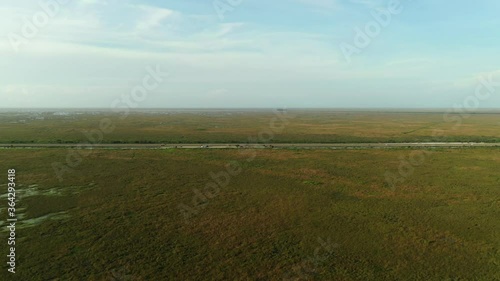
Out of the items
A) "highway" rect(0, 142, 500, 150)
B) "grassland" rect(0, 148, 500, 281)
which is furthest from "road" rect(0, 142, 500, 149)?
"grassland" rect(0, 148, 500, 281)

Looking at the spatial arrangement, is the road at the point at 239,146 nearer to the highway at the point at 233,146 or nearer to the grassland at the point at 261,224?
the highway at the point at 233,146

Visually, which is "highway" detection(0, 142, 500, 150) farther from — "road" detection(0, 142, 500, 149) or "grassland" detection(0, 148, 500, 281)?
"grassland" detection(0, 148, 500, 281)

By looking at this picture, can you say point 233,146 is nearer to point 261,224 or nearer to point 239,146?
point 239,146

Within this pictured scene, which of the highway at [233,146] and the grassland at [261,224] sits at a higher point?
the highway at [233,146]

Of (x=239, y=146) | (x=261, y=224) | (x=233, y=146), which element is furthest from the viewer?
(x=233, y=146)

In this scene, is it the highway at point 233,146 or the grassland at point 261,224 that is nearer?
the grassland at point 261,224

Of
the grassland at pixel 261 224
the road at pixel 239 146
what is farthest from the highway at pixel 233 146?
the grassland at pixel 261 224

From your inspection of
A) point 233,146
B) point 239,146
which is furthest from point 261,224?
point 233,146

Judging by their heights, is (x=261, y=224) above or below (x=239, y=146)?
below

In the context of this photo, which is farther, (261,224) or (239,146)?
(239,146)

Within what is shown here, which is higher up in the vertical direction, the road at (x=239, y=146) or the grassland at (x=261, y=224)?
the road at (x=239, y=146)
